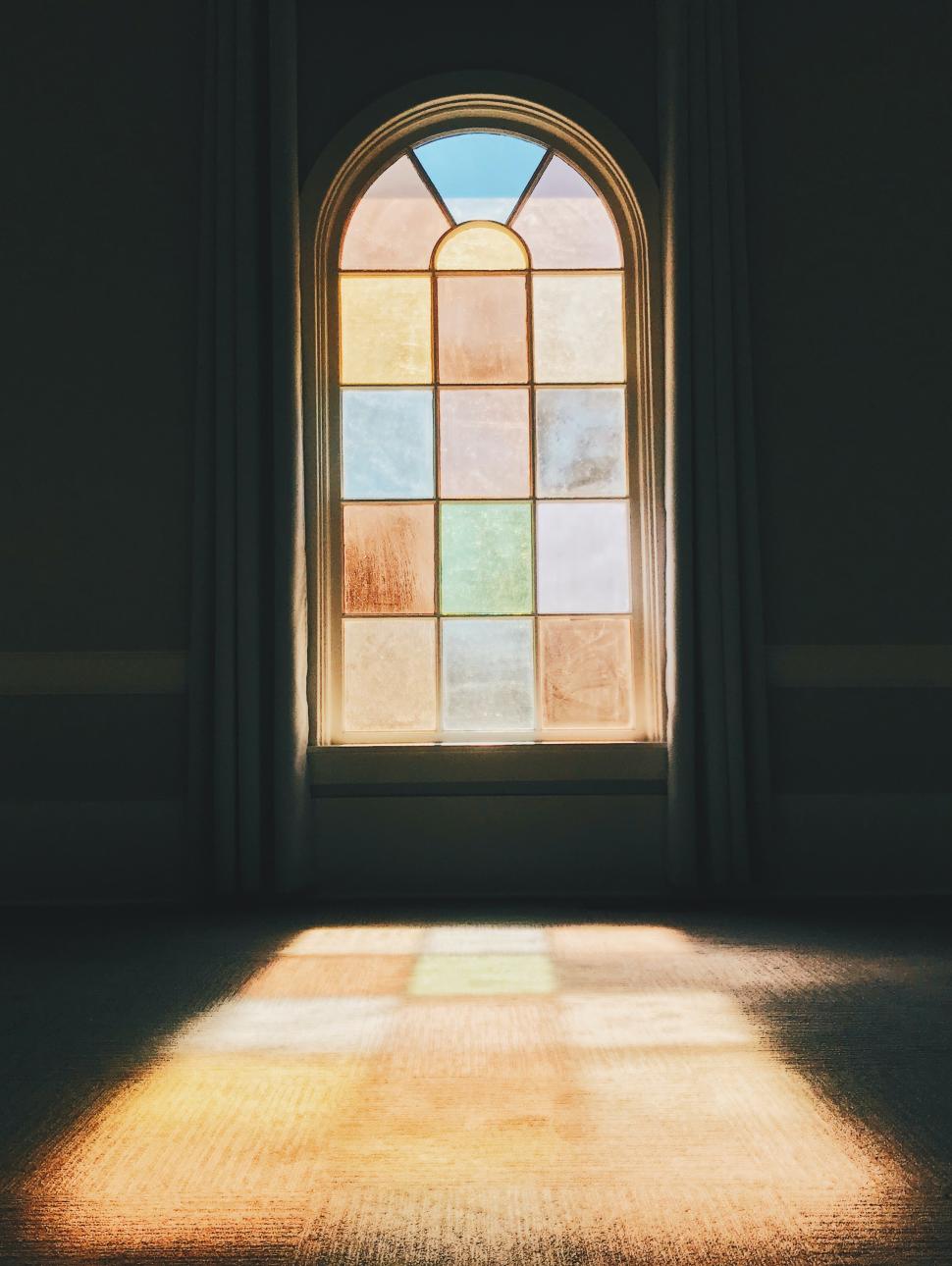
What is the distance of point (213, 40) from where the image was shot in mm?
3377

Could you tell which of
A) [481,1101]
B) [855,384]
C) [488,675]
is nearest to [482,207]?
[855,384]

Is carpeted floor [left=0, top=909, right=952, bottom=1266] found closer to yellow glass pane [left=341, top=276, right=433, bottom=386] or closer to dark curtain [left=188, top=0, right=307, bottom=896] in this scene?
dark curtain [left=188, top=0, right=307, bottom=896]

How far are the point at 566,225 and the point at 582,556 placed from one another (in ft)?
3.89

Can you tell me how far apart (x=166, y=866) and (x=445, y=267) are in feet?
7.41

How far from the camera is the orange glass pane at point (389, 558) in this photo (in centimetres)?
354

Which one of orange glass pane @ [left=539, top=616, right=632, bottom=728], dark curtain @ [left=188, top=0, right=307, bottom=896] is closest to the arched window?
orange glass pane @ [left=539, top=616, right=632, bottom=728]

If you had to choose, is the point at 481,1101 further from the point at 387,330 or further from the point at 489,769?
the point at 387,330

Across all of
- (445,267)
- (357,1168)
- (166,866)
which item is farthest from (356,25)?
(357,1168)

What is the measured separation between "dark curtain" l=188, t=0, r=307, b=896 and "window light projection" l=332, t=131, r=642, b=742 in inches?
11.6

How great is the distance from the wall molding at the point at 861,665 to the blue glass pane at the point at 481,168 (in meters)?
1.84

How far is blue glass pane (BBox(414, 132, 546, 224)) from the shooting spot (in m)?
3.61

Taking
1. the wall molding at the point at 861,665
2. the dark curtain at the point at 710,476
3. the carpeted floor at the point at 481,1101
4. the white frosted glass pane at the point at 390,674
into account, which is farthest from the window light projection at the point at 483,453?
the carpeted floor at the point at 481,1101

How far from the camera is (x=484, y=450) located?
3.57m

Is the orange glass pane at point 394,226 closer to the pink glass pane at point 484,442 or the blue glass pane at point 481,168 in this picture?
the blue glass pane at point 481,168
